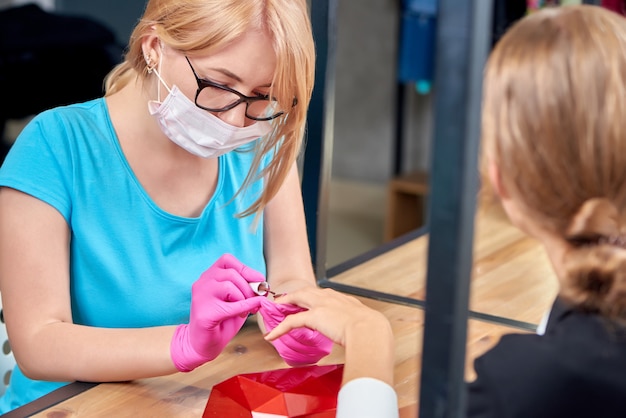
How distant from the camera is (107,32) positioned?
344 cm

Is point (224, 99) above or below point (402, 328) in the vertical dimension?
above

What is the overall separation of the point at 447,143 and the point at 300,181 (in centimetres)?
98

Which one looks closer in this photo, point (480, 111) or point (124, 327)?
point (480, 111)

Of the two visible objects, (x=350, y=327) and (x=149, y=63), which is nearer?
(x=350, y=327)

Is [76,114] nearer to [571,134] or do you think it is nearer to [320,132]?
[320,132]

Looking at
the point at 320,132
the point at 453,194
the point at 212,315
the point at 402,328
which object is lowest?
the point at 402,328

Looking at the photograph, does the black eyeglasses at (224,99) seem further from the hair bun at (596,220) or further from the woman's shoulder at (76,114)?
the hair bun at (596,220)

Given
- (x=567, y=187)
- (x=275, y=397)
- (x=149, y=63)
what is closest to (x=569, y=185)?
(x=567, y=187)

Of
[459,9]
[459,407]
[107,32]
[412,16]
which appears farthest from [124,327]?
[412,16]

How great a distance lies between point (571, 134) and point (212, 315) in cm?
53

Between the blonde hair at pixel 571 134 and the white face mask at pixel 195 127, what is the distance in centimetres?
55

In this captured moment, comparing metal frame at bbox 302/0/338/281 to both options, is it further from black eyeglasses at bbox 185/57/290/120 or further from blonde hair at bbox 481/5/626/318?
blonde hair at bbox 481/5/626/318

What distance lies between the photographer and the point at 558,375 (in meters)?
0.79

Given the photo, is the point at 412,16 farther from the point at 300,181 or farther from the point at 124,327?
the point at 124,327
